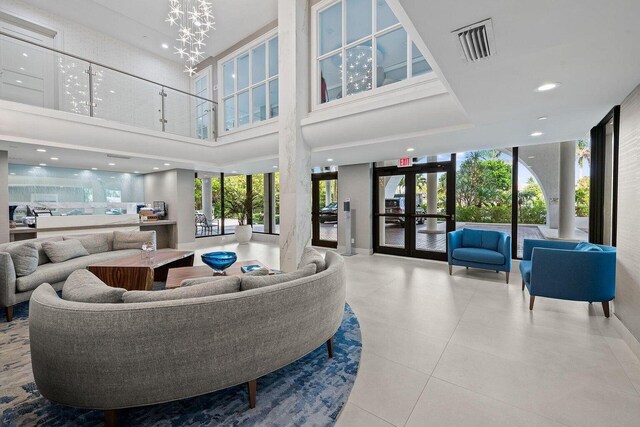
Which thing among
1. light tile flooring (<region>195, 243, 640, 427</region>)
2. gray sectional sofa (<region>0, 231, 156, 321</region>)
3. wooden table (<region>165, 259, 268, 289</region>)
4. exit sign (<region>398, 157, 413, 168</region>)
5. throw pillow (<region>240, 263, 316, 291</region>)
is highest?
exit sign (<region>398, 157, 413, 168</region>)

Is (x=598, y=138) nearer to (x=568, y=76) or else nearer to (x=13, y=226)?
(x=568, y=76)

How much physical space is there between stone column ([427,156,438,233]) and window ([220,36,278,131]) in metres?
4.23

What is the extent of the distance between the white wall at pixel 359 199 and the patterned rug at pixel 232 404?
5527 mm

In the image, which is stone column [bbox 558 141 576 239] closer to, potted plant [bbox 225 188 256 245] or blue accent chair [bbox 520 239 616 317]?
blue accent chair [bbox 520 239 616 317]

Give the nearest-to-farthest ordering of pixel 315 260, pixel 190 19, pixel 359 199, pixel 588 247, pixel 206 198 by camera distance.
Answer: pixel 315 260 < pixel 588 247 < pixel 190 19 < pixel 359 199 < pixel 206 198

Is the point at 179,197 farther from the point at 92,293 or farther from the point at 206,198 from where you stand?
the point at 92,293

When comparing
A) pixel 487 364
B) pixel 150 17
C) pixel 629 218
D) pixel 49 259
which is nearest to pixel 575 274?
pixel 629 218

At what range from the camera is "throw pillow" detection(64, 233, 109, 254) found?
16.7 feet

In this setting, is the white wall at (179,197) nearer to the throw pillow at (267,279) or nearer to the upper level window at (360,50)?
the upper level window at (360,50)

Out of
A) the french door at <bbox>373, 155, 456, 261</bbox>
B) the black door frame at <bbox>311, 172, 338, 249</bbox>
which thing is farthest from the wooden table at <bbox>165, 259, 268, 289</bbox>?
the black door frame at <bbox>311, 172, 338, 249</bbox>

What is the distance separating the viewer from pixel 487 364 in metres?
2.45

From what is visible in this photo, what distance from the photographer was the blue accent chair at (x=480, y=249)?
16.4ft

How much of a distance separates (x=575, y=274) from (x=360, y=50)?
520 centimetres

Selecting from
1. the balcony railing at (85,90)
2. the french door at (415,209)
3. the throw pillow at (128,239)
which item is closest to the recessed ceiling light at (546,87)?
the french door at (415,209)
